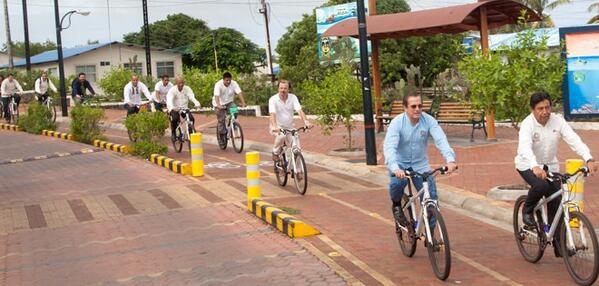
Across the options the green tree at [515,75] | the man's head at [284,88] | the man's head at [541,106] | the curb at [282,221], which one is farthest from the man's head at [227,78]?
the man's head at [541,106]

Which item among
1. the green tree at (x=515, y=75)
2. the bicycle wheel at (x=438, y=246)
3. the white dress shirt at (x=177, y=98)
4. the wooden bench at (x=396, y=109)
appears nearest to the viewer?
the bicycle wheel at (x=438, y=246)

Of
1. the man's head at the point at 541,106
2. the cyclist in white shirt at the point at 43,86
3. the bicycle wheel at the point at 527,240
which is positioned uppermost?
the cyclist in white shirt at the point at 43,86

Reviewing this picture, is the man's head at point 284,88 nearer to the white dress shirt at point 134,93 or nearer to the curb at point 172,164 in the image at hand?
the curb at point 172,164

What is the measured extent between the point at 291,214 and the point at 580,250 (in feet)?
13.4

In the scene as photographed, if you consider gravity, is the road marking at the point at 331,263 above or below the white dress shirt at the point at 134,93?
below

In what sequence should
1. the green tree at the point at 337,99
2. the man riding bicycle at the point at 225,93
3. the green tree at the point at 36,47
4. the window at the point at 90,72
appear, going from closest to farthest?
the green tree at the point at 337,99 < the man riding bicycle at the point at 225,93 < the window at the point at 90,72 < the green tree at the point at 36,47

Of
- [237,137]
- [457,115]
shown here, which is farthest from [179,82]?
[457,115]

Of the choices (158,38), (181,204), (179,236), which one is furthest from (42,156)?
(158,38)

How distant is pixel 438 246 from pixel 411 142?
1.01 meters

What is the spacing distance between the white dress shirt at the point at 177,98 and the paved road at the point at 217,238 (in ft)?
9.63

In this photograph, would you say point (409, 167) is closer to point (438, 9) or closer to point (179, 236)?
point (179, 236)

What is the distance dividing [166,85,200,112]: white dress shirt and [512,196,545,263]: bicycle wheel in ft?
32.4

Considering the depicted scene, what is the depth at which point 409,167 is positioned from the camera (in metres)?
6.61

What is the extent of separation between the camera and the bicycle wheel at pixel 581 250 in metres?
5.48
